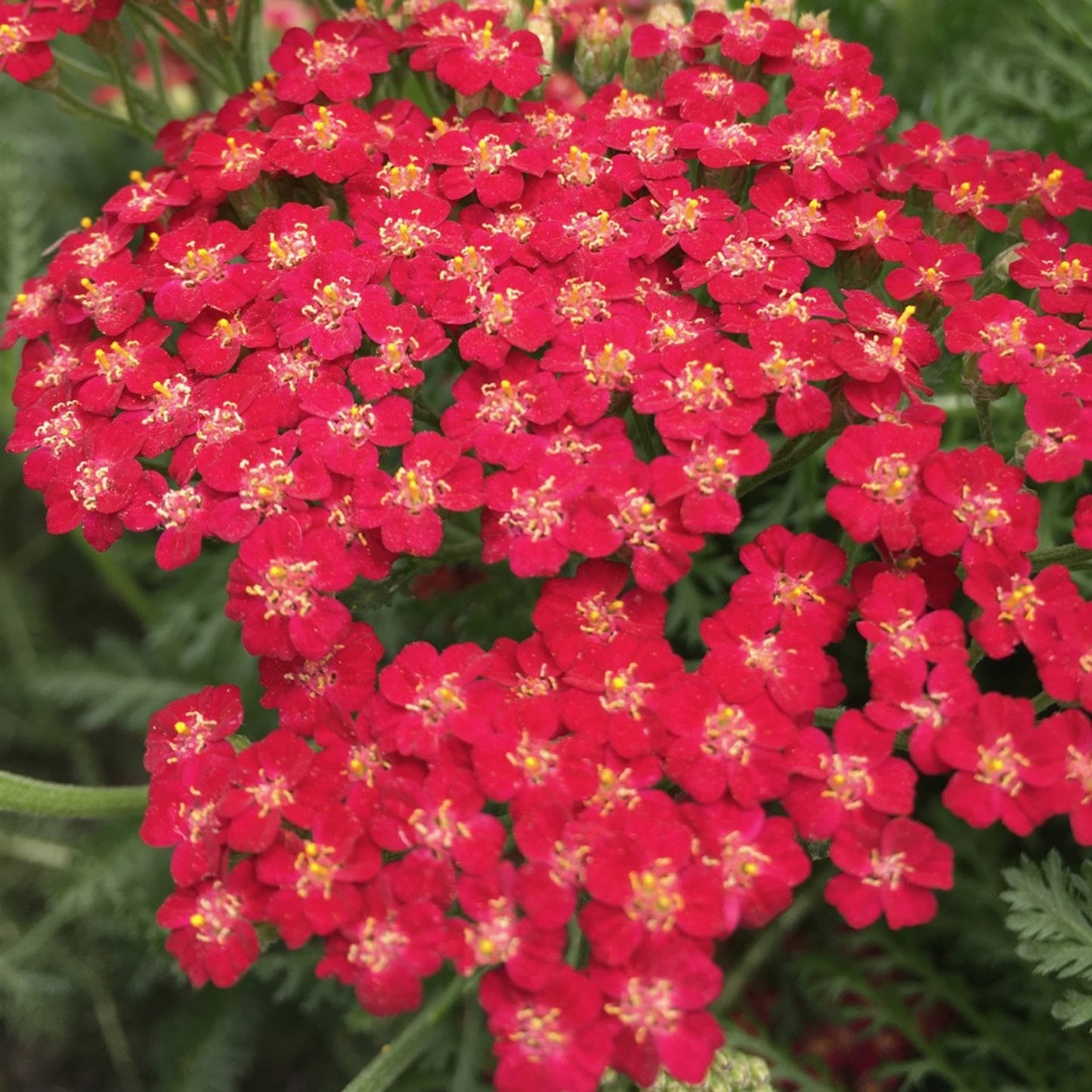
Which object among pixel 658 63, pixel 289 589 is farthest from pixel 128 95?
pixel 289 589

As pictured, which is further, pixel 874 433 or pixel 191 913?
pixel 874 433

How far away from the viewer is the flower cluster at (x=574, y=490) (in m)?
1.35

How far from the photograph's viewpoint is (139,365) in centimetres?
169

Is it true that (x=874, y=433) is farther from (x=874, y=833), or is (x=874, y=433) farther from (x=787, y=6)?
(x=787, y=6)

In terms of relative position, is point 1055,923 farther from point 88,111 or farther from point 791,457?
point 88,111

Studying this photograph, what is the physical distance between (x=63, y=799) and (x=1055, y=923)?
5.23 ft

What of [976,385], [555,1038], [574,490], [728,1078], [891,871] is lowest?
[728,1078]

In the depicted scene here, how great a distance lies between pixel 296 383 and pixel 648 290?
55cm

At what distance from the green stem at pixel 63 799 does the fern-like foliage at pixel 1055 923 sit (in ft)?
4.73

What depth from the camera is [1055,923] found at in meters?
1.65

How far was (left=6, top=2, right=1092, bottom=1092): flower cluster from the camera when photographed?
53.2 inches

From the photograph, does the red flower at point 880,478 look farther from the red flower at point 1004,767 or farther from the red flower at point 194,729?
the red flower at point 194,729

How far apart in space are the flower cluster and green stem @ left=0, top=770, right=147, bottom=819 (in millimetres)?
391

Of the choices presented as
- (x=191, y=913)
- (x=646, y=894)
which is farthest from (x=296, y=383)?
(x=646, y=894)
